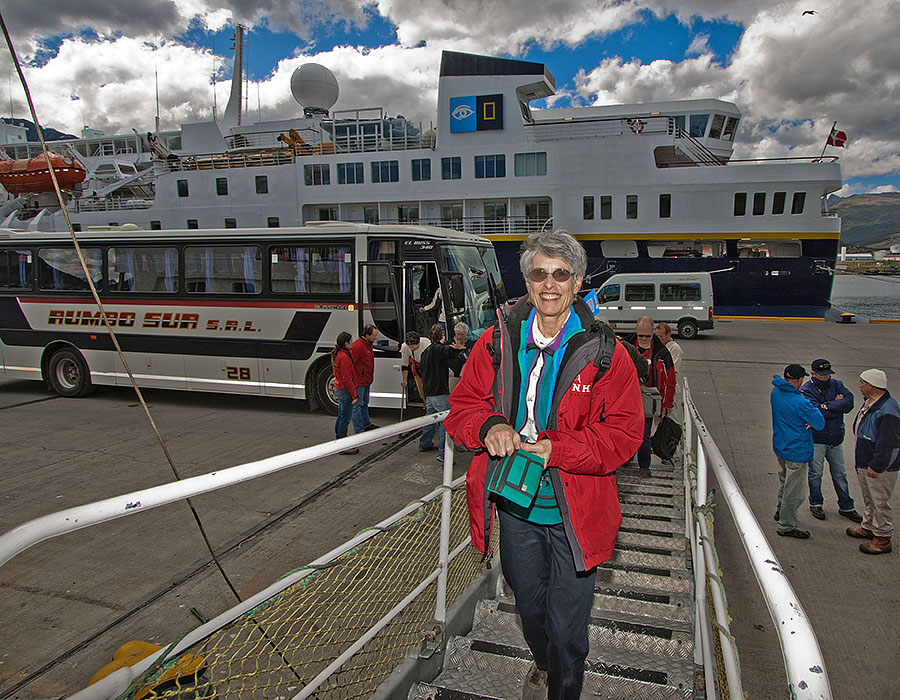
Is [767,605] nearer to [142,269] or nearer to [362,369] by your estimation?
[362,369]

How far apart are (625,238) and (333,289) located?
19543mm

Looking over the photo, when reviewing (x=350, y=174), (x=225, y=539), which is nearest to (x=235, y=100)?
(x=350, y=174)

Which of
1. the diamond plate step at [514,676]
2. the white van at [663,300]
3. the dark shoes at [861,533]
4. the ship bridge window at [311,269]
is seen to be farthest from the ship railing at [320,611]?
the white van at [663,300]

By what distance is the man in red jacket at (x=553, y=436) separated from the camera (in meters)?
2.01

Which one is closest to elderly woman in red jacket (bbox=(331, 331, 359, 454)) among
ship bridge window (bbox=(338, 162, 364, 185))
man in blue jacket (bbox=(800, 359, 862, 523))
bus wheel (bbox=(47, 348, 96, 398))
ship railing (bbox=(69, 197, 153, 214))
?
man in blue jacket (bbox=(800, 359, 862, 523))

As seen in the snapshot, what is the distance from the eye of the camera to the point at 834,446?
5.53 meters

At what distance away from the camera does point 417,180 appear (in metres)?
27.6

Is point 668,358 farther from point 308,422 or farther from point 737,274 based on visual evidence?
point 737,274

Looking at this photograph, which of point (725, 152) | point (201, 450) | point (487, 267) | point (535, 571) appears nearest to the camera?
point (535, 571)

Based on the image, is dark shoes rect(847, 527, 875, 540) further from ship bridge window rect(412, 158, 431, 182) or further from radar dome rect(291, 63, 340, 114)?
radar dome rect(291, 63, 340, 114)

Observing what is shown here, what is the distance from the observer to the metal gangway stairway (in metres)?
2.58

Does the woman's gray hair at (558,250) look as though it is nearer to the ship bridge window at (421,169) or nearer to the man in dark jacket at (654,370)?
the man in dark jacket at (654,370)

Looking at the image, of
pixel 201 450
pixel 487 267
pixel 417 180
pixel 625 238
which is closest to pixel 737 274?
pixel 625 238

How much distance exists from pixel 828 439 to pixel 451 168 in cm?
2391
